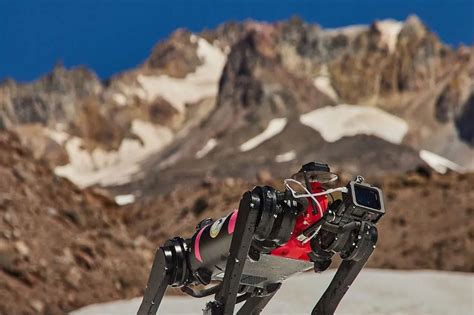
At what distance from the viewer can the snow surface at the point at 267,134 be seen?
423ft

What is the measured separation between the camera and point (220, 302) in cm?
622

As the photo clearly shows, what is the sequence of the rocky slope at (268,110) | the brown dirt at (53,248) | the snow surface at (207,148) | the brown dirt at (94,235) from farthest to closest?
the snow surface at (207,148), the rocky slope at (268,110), the brown dirt at (94,235), the brown dirt at (53,248)

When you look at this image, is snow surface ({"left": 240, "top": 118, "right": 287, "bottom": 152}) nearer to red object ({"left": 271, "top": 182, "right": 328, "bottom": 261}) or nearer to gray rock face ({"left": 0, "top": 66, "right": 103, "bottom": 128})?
gray rock face ({"left": 0, "top": 66, "right": 103, "bottom": 128})

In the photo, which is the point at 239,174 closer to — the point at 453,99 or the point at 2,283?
the point at 453,99

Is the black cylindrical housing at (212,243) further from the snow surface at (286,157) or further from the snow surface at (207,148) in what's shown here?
the snow surface at (207,148)

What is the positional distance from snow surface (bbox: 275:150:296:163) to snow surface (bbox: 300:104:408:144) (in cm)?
722

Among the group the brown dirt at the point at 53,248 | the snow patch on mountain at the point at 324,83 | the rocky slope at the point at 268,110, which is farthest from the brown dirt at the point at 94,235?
the snow patch on mountain at the point at 324,83

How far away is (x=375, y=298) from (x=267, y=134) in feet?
387

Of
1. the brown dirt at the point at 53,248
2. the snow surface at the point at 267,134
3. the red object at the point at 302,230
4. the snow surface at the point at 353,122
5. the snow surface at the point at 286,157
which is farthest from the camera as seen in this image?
the snow surface at the point at 353,122

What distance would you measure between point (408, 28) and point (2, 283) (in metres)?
156

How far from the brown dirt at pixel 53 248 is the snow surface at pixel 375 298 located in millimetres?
840

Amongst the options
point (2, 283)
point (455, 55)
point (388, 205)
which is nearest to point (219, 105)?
point (455, 55)

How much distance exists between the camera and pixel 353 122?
138125 mm

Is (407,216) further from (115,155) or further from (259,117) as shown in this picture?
(115,155)
